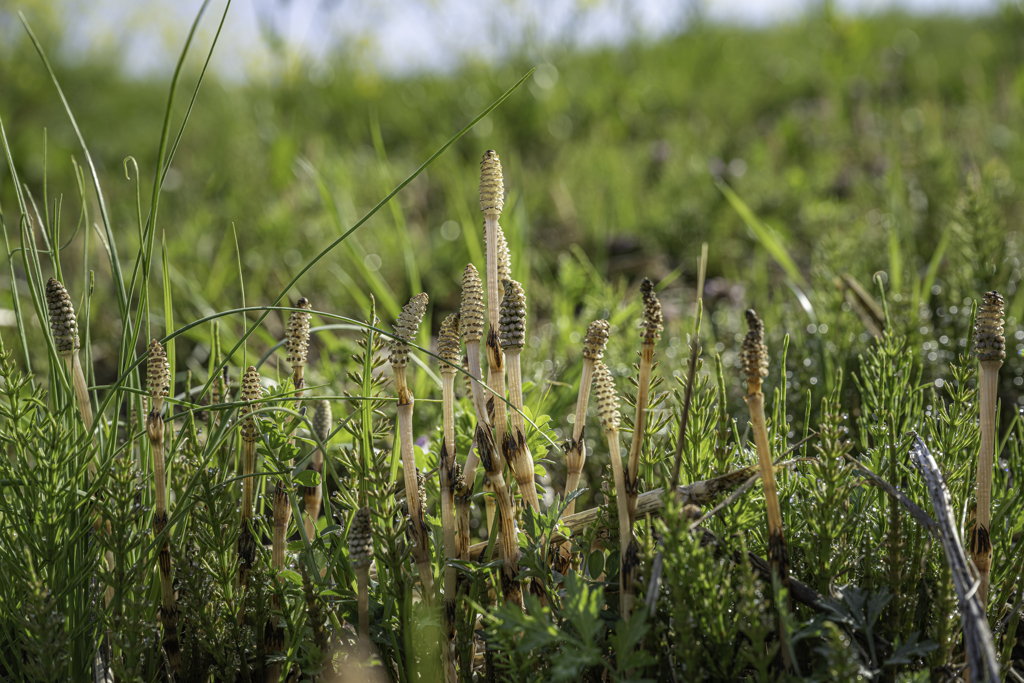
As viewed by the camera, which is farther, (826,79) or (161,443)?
(826,79)

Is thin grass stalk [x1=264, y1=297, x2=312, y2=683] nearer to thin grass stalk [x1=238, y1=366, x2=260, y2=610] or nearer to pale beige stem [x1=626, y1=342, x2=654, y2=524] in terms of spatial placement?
thin grass stalk [x1=238, y1=366, x2=260, y2=610]

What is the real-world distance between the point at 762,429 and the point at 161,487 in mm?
724

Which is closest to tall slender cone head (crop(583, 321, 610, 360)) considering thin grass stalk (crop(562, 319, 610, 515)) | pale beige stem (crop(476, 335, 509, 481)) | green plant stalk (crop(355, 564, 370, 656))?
thin grass stalk (crop(562, 319, 610, 515))

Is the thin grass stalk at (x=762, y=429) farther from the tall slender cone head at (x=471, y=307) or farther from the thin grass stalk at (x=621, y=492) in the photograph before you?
the tall slender cone head at (x=471, y=307)

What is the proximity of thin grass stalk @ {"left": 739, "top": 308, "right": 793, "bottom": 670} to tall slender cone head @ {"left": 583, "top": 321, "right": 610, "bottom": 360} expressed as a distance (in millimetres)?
160

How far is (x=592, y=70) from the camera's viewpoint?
583 cm

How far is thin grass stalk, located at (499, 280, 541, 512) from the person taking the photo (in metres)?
0.81

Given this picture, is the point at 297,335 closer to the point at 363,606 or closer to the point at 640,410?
the point at 363,606

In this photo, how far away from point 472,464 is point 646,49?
578 centimetres

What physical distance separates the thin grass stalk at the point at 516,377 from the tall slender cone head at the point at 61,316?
52 centimetres

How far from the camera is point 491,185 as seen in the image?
841 millimetres

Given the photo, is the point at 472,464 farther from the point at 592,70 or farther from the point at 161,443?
the point at 592,70

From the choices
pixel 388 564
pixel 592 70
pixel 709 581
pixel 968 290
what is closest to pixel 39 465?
pixel 388 564

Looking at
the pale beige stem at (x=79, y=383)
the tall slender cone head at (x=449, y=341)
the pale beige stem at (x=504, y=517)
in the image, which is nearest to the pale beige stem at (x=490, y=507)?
the pale beige stem at (x=504, y=517)
